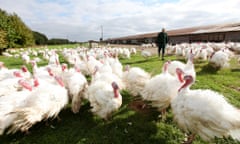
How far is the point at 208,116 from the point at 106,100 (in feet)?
7.50

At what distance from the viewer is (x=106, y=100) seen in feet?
14.0

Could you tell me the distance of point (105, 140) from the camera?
3.77m

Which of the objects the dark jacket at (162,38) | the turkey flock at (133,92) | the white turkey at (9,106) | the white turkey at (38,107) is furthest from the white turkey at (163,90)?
the dark jacket at (162,38)

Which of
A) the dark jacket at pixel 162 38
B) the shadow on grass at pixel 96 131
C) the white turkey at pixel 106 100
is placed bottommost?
the shadow on grass at pixel 96 131

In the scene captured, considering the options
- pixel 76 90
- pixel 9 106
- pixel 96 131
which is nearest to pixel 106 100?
pixel 96 131

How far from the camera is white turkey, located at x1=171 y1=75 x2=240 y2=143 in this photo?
2922mm

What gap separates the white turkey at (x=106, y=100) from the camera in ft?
13.8

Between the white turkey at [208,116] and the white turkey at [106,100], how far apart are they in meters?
1.56

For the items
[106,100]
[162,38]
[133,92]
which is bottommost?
[133,92]

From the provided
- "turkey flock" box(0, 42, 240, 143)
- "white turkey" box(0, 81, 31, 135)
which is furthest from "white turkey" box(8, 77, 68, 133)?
"white turkey" box(0, 81, 31, 135)

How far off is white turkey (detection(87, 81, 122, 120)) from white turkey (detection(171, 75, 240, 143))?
1557mm

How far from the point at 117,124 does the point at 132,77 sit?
5.33 ft

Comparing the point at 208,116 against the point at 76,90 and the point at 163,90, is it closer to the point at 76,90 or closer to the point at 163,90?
the point at 163,90

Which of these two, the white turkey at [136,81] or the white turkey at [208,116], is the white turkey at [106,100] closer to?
the white turkey at [136,81]
